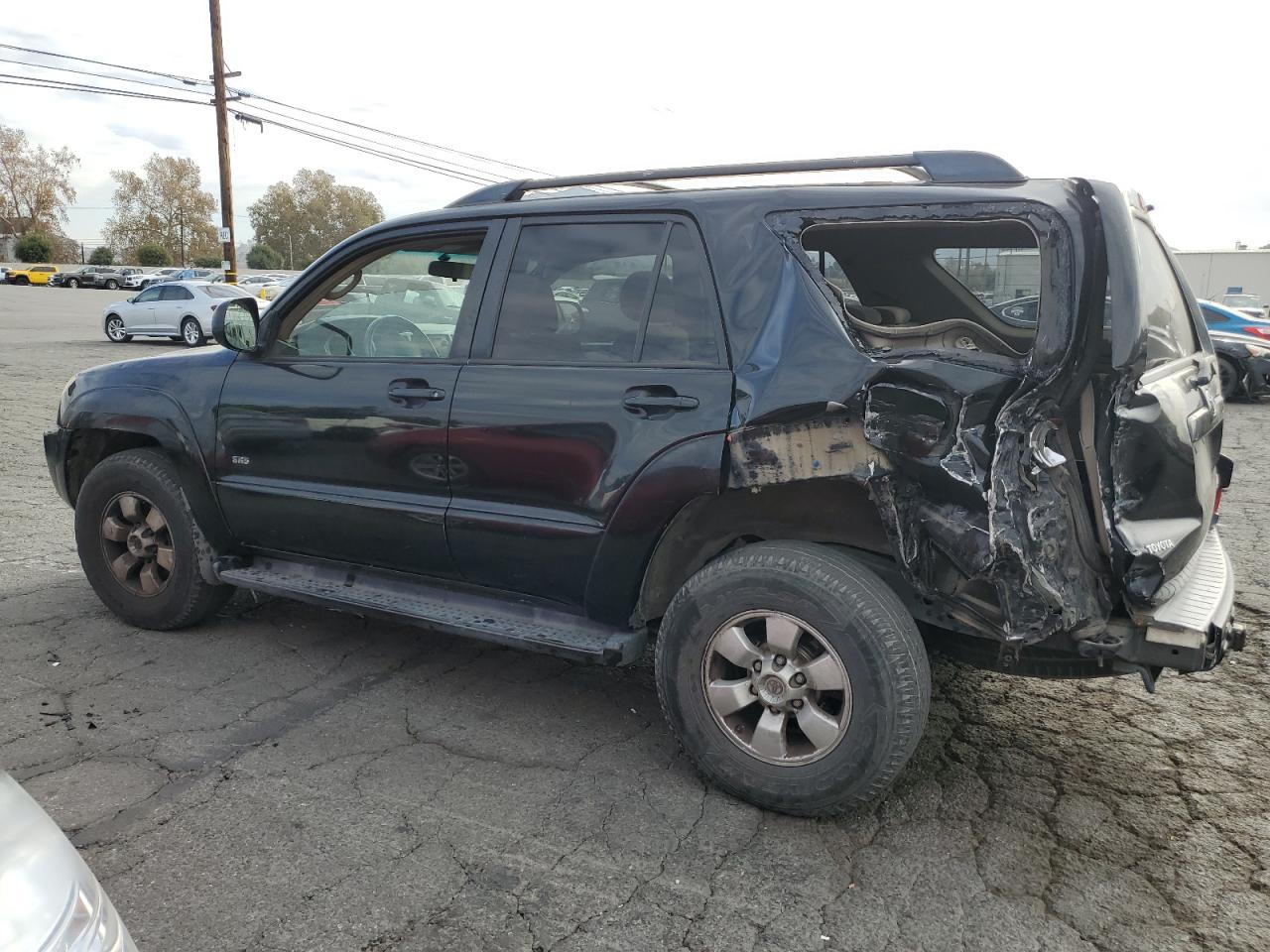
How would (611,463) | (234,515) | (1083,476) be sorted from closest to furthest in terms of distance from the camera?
(1083,476) → (611,463) → (234,515)

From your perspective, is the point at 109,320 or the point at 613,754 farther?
the point at 109,320

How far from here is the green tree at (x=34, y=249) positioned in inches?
2852

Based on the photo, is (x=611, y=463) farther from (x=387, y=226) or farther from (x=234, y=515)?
(x=234, y=515)

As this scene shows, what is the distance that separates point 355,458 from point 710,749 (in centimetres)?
177

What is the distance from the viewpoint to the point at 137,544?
4477mm

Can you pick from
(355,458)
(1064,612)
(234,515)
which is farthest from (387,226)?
(1064,612)

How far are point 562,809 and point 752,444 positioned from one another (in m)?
1.28

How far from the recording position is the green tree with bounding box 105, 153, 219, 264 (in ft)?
290

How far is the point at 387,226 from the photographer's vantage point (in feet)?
13.0

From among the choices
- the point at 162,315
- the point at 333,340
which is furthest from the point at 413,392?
the point at 162,315

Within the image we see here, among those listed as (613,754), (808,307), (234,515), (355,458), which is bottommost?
(613,754)

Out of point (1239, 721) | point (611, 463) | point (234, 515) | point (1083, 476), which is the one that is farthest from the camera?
point (234, 515)

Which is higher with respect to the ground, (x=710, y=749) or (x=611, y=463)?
(x=611, y=463)

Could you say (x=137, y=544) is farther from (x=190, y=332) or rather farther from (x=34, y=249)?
(x=34, y=249)
